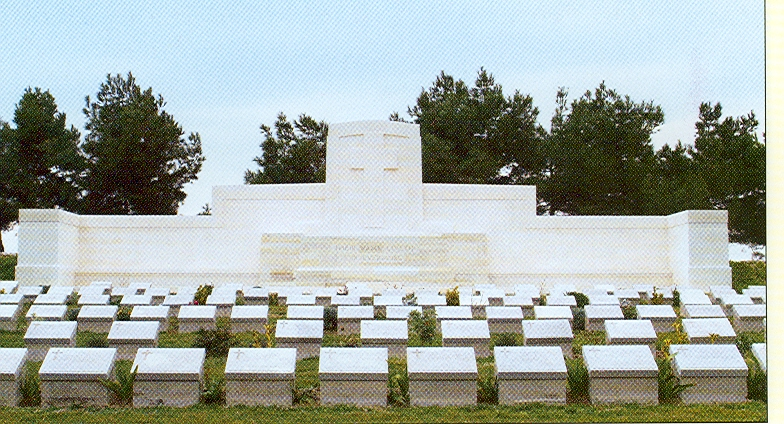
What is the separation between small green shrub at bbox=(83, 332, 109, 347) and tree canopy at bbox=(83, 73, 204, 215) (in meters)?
19.5

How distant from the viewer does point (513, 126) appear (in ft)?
110

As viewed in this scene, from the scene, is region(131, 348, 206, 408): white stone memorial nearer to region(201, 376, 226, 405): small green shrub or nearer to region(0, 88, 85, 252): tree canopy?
region(201, 376, 226, 405): small green shrub

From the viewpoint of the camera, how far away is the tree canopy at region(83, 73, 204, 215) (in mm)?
30484

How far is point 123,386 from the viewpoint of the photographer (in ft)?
26.3

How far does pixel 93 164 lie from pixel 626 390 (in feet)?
85.8

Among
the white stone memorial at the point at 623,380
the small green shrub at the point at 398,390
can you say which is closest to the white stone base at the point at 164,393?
the small green shrub at the point at 398,390

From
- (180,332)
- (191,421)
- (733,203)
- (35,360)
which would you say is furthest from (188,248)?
(191,421)

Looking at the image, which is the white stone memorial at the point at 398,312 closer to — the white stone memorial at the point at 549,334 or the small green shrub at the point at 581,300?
the white stone memorial at the point at 549,334

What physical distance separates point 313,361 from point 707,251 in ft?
44.6

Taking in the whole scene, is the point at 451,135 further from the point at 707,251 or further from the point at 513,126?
the point at 707,251

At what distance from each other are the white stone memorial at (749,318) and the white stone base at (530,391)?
5563mm

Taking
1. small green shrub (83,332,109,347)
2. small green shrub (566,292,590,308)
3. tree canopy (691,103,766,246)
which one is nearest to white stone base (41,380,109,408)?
small green shrub (83,332,109,347)

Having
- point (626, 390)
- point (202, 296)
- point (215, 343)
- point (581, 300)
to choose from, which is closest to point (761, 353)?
point (626, 390)

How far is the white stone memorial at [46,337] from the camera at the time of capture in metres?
10.2
